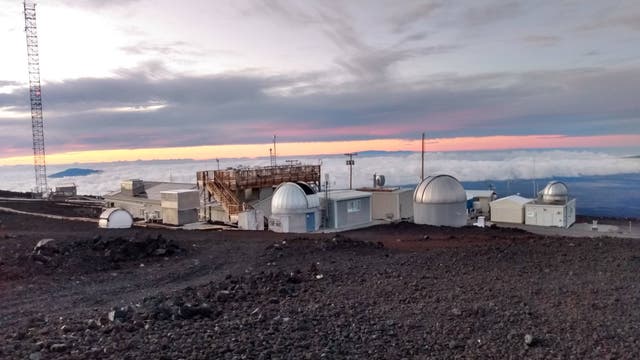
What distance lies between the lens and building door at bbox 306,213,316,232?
82.9 feet

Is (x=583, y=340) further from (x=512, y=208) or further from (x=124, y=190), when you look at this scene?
(x=124, y=190)

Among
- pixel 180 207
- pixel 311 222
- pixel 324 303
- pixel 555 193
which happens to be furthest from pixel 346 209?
pixel 324 303

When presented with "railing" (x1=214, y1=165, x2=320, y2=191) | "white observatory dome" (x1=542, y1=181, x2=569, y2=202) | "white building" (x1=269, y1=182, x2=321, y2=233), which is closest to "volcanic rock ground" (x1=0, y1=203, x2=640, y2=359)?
"white building" (x1=269, y1=182, x2=321, y2=233)

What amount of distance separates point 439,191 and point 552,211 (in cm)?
937

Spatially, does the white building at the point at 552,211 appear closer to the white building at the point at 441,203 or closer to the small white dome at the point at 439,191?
the white building at the point at 441,203

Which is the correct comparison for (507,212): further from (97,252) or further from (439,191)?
(97,252)

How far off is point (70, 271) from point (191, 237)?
6.35 meters

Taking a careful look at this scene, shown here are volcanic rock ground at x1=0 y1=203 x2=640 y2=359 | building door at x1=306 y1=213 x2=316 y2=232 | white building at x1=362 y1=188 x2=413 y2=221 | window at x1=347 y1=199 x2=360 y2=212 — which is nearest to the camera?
volcanic rock ground at x1=0 y1=203 x2=640 y2=359

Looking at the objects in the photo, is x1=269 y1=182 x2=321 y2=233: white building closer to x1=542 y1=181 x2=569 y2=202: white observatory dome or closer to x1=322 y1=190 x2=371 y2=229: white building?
x1=322 y1=190 x2=371 y2=229: white building

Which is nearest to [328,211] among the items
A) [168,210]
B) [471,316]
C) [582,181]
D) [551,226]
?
[168,210]

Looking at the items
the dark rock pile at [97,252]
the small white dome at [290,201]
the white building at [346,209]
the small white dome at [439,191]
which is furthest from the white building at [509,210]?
the dark rock pile at [97,252]

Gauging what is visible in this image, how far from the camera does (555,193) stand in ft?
114

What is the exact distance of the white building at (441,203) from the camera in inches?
1057

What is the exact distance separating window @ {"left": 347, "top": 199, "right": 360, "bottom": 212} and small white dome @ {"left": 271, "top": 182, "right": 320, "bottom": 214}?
9.38ft
